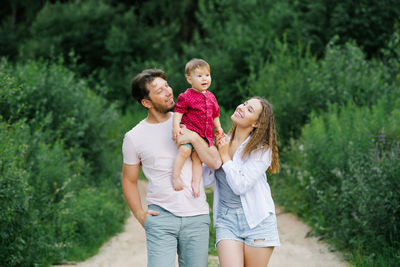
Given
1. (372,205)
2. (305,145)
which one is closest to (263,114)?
(372,205)

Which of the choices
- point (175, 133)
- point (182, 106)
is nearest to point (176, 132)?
point (175, 133)

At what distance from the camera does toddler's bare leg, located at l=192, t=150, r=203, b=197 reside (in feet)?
10.5

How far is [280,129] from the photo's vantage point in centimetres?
935

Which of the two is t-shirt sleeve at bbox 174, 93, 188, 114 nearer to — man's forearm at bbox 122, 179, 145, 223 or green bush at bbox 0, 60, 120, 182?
man's forearm at bbox 122, 179, 145, 223

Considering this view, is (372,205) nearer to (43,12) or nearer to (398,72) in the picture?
(398,72)

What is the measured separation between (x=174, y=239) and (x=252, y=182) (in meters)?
0.62

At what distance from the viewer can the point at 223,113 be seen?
1002 cm

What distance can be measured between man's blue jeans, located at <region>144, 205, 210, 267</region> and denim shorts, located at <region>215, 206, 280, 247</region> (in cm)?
18

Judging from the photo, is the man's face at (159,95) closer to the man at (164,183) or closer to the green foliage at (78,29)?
the man at (164,183)

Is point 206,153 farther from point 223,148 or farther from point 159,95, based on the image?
point 159,95

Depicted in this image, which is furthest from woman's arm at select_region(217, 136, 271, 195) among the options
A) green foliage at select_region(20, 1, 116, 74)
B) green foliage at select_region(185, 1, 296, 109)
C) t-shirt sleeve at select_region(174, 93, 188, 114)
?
green foliage at select_region(20, 1, 116, 74)

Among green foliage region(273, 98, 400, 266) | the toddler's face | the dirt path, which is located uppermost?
the toddler's face

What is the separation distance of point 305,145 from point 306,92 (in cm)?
221

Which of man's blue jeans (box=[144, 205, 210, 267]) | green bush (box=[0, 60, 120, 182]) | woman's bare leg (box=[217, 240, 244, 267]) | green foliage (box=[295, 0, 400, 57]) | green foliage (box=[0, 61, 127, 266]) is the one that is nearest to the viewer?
man's blue jeans (box=[144, 205, 210, 267])
